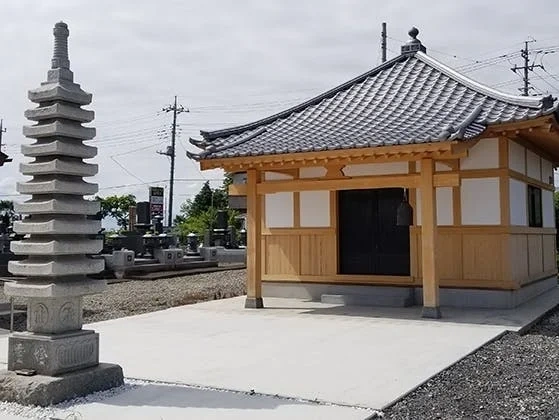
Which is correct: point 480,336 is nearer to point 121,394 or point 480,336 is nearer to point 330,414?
point 330,414

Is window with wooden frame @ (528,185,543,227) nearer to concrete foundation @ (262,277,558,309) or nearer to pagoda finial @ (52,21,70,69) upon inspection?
concrete foundation @ (262,277,558,309)

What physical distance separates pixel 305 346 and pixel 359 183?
3.64 m

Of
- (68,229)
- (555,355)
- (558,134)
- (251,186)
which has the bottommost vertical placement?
(555,355)

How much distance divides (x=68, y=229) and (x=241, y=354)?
262 cm

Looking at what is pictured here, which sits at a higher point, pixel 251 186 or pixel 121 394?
pixel 251 186

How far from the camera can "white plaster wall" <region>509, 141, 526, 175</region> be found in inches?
445

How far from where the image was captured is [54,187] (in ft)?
18.4

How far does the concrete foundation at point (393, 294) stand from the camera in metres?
10.9

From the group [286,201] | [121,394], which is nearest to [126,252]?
[286,201]

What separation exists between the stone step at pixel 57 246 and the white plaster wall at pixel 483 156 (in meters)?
7.35

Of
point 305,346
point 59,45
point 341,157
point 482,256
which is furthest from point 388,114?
point 59,45

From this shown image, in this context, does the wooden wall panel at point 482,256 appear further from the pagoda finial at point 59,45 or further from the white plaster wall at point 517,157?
the pagoda finial at point 59,45

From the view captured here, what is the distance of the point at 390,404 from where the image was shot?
16.9 feet

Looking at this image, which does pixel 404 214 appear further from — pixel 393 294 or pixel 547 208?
pixel 547 208
